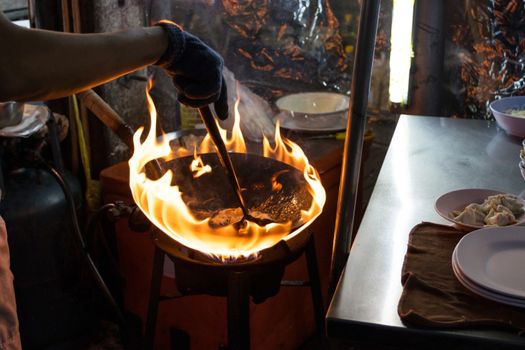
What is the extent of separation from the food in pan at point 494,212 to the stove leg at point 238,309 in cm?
84

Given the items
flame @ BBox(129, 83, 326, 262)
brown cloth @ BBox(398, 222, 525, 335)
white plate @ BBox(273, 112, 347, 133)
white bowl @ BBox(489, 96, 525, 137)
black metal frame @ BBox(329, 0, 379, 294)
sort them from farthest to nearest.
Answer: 1. white plate @ BBox(273, 112, 347, 133)
2. white bowl @ BBox(489, 96, 525, 137)
3. flame @ BBox(129, 83, 326, 262)
4. black metal frame @ BBox(329, 0, 379, 294)
5. brown cloth @ BBox(398, 222, 525, 335)

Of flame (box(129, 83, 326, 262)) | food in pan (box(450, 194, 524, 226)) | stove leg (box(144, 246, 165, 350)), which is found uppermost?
food in pan (box(450, 194, 524, 226))

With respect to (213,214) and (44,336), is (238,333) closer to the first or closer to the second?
(213,214)

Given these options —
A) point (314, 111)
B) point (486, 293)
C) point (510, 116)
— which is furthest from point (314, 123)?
point (486, 293)

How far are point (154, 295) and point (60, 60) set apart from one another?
4.70ft

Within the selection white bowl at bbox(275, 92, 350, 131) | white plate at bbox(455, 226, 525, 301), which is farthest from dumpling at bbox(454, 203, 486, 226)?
white bowl at bbox(275, 92, 350, 131)

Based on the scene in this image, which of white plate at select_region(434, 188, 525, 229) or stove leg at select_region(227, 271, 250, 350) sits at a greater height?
white plate at select_region(434, 188, 525, 229)

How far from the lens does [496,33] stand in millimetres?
3682

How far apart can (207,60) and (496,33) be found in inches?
95.3

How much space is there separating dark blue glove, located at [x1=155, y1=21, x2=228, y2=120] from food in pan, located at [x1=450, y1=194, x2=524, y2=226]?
3.05 feet

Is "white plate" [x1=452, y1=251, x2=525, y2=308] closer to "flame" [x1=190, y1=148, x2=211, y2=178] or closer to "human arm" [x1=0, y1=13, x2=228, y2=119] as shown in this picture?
"human arm" [x1=0, y1=13, x2=228, y2=119]

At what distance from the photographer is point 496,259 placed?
1638 mm

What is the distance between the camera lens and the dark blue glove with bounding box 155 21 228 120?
1939 mm

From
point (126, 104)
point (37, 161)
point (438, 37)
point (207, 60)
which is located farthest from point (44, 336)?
point (438, 37)
